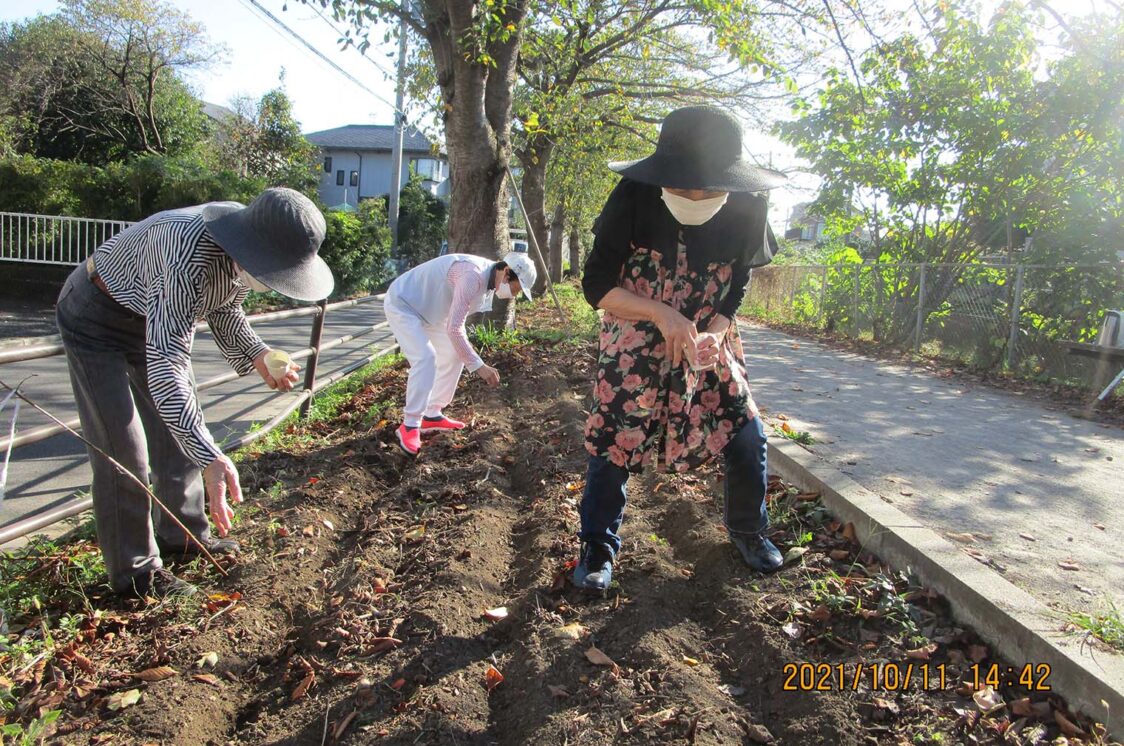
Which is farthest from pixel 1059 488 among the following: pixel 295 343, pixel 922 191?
pixel 295 343

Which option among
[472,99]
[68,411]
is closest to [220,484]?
[68,411]

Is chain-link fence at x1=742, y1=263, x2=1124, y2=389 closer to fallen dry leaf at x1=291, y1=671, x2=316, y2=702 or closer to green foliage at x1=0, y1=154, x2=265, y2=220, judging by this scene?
fallen dry leaf at x1=291, y1=671, x2=316, y2=702

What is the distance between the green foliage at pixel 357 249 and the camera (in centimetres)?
1919

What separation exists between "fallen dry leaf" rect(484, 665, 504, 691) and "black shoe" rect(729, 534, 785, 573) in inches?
44.0

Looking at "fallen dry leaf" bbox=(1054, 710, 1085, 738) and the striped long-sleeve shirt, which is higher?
the striped long-sleeve shirt

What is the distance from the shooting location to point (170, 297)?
2426 millimetres

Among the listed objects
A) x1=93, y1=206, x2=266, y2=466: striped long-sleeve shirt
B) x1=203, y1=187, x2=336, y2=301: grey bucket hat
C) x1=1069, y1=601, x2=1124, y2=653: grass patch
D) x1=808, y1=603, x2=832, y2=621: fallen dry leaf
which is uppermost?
x1=203, y1=187, x2=336, y2=301: grey bucket hat

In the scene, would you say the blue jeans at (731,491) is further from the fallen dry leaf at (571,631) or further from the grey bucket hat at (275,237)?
the grey bucket hat at (275,237)

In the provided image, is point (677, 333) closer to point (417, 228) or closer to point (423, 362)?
point (423, 362)

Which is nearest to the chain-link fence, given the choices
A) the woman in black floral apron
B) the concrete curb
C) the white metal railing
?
the concrete curb

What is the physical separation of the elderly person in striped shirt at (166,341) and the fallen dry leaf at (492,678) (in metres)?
0.99

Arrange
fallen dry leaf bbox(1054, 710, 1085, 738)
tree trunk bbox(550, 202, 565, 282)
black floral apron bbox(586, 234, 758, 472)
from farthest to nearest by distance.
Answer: tree trunk bbox(550, 202, 565, 282) < black floral apron bbox(586, 234, 758, 472) < fallen dry leaf bbox(1054, 710, 1085, 738)

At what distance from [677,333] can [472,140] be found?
22.1 feet

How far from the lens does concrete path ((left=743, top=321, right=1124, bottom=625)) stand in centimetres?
317
